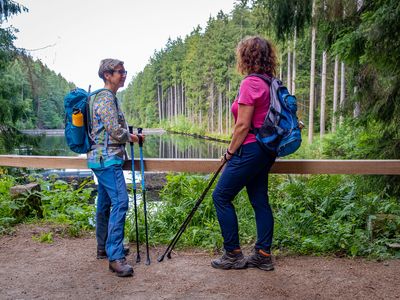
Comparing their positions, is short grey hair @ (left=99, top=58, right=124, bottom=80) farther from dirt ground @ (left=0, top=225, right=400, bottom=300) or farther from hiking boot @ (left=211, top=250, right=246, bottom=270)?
hiking boot @ (left=211, top=250, right=246, bottom=270)

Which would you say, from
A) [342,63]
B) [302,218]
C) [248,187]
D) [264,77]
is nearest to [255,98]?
[264,77]

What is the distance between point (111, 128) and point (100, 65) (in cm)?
59

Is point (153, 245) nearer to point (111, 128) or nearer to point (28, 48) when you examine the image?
point (111, 128)

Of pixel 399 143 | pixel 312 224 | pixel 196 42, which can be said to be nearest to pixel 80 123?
pixel 312 224

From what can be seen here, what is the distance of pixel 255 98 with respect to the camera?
9.66 feet

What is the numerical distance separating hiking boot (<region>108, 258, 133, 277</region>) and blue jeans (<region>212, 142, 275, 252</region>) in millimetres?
845

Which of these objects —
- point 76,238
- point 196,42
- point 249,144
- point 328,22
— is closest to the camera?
point 249,144

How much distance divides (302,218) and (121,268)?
1.97 meters

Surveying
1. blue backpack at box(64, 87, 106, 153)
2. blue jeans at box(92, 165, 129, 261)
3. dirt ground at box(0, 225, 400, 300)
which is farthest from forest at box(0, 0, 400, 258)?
blue backpack at box(64, 87, 106, 153)

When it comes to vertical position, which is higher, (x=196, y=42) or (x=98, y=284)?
(x=196, y=42)

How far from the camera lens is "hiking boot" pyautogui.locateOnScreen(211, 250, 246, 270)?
329 centimetres

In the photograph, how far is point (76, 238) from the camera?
4.38 meters

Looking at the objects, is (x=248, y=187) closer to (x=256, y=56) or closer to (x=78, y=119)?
(x=256, y=56)

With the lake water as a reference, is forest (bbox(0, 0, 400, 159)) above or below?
above
